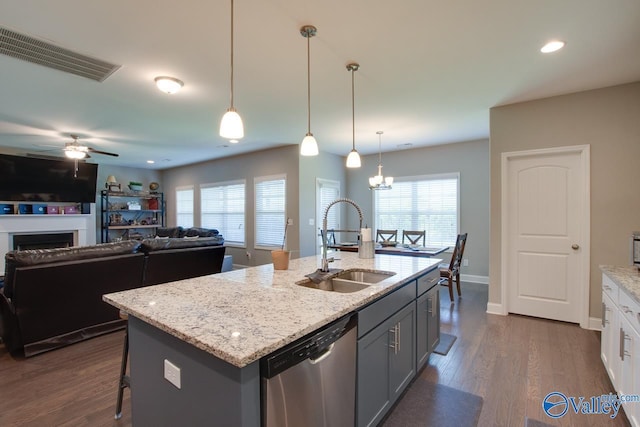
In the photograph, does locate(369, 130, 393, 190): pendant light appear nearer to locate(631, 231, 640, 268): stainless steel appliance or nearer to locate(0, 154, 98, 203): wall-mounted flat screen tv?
locate(631, 231, 640, 268): stainless steel appliance

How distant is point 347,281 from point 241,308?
943 millimetres

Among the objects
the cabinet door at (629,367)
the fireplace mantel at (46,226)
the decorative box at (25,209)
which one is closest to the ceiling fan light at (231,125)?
the cabinet door at (629,367)

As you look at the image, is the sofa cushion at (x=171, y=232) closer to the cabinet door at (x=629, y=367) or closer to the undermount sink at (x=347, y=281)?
the undermount sink at (x=347, y=281)

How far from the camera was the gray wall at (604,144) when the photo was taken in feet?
10.7

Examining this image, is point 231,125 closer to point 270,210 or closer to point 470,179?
point 270,210

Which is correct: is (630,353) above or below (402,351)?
above

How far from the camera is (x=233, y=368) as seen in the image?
1068 mm

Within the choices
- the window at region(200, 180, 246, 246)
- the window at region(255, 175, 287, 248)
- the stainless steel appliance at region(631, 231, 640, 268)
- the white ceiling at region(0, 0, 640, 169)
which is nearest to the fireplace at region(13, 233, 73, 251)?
the white ceiling at region(0, 0, 640, 169)

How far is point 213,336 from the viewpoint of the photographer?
3.73ft

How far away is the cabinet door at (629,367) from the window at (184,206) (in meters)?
8.60

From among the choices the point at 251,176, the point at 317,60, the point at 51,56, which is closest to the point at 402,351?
the point at 317,60

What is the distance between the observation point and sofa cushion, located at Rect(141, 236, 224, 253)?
3.64 m

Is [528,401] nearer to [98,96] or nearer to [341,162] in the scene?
[98,96]

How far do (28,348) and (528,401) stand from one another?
4.20 m
